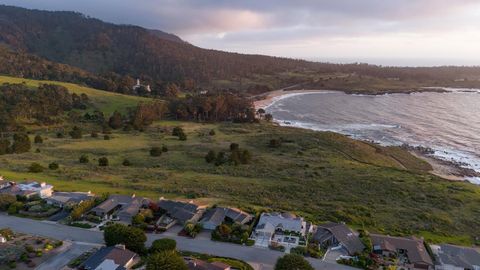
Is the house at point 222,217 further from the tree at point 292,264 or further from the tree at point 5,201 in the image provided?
the tree at point 5,201

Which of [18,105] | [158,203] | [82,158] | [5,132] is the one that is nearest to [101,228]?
[158,203]

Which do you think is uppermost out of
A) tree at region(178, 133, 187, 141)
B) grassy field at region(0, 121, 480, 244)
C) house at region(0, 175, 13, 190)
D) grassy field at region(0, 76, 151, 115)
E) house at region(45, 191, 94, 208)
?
grassy field at region(0, 76, 151, 115)

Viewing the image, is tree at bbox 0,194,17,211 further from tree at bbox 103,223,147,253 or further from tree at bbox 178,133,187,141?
tree at bbox 178,133,187,141

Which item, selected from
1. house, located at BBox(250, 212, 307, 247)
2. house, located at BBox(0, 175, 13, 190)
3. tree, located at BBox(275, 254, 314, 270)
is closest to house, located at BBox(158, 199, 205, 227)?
house, located at BBox(250, 212, 307, 247)

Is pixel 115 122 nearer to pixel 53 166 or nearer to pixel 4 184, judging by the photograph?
pixel 53 166

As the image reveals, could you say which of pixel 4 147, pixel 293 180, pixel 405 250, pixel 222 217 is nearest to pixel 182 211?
pixel 222 217

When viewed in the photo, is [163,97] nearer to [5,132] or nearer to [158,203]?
[5,132]

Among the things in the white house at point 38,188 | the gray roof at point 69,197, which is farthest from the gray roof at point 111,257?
the white house at point 38,188
